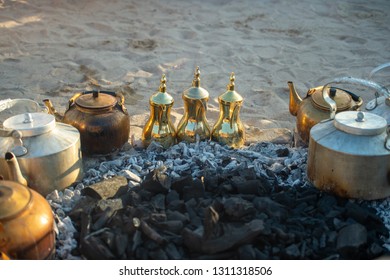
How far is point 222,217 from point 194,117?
3.64ft

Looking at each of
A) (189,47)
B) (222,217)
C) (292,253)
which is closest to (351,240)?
(292,253)

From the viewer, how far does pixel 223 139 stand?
3.66 m

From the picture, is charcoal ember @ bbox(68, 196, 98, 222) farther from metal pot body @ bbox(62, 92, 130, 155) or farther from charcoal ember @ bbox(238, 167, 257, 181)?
charcoal ember @ bbox(238, 167, 257, 181)

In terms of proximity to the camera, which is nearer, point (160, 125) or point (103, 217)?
point (103, 217)

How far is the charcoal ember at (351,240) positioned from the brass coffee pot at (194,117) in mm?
1340

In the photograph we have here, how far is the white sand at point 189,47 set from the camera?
527 cm

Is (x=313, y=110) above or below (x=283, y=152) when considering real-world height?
above

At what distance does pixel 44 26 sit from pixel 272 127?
4.01 meters

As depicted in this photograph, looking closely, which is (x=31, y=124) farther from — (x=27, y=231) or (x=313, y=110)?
(x=313, y=110)

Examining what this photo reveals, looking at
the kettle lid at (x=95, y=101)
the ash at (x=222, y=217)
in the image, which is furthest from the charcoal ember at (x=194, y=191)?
the kettle lid at (x=95, y=101)

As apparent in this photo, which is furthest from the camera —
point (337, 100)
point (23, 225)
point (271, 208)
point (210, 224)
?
point (337, 100)

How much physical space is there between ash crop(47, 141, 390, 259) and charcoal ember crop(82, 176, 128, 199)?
18 mm

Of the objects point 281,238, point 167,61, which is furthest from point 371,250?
point 167,61

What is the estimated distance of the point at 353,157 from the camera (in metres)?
2.81
